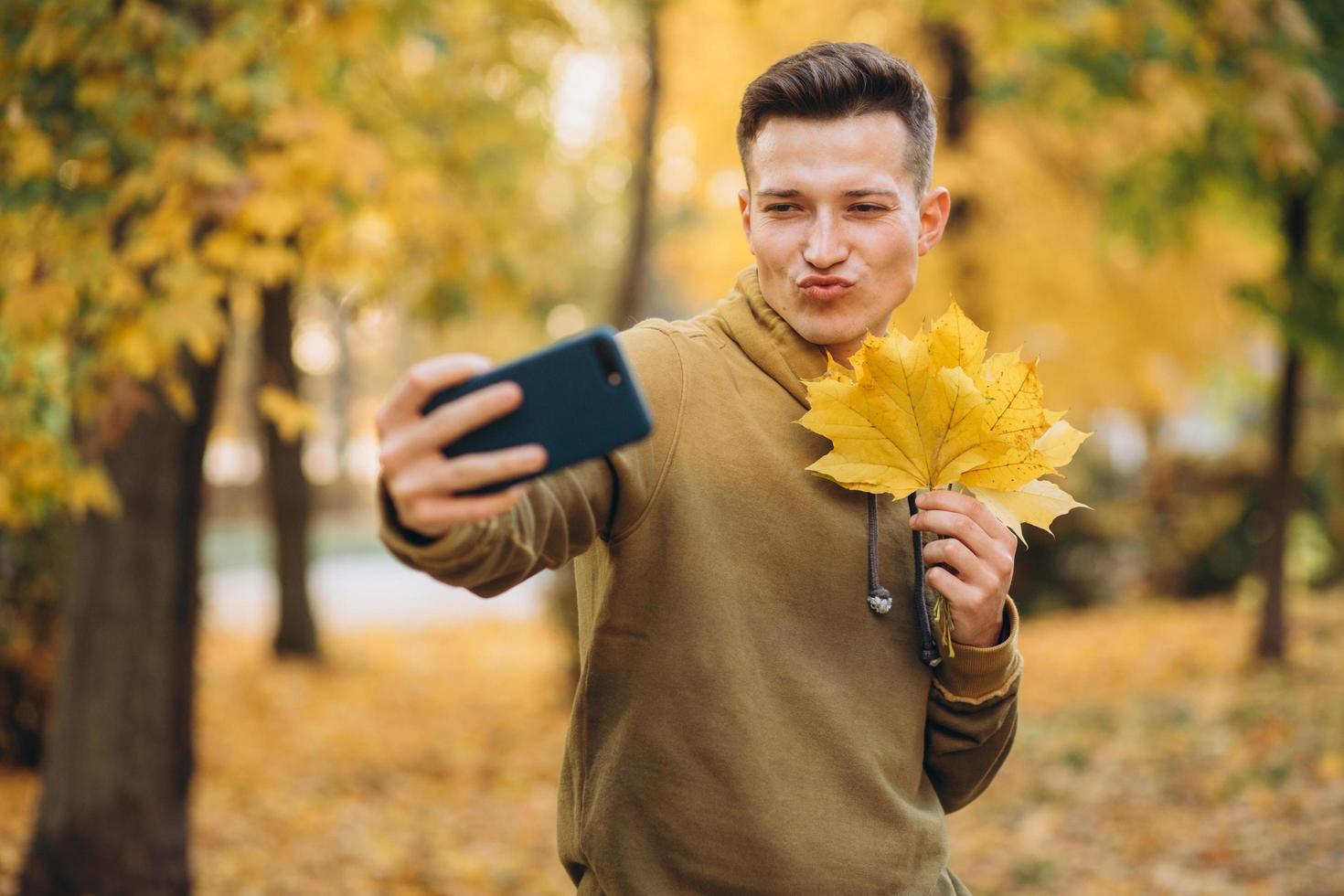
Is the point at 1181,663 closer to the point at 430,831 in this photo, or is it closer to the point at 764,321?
the point at 430,831

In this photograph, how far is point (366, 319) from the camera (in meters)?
5.31

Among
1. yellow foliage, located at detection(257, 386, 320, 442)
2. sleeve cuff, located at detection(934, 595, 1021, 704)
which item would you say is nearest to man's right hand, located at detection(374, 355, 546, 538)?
sleeve cuff, located at detection(934, 595, 1021, 704)

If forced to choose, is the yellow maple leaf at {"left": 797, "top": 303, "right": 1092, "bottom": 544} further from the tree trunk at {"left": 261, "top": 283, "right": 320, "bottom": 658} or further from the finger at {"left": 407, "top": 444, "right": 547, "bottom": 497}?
the tree trunk at {"left": 261, "top": 283, "right": 320, "bottom": 658}

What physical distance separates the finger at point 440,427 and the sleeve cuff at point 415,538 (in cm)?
4

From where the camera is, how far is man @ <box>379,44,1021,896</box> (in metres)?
1.59

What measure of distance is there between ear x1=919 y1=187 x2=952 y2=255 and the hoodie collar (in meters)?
0.30

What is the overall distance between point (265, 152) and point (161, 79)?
0.38 m

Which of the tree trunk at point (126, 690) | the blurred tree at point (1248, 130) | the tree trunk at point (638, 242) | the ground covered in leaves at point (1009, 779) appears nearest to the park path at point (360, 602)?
the ground covered in leaves at point (1009, 779)

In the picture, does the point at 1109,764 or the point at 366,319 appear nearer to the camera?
the point at 366,319

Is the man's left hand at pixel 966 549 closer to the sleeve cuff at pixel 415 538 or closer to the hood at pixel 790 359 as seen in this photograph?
the hood at pixel 790 359

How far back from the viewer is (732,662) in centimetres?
160

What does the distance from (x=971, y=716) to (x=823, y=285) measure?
2.29ft

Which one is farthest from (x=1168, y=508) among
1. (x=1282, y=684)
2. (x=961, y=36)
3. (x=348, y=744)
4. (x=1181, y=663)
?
(x=348, y=744)

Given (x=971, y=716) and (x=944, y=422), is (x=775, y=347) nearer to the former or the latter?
(x=944, y=422)
